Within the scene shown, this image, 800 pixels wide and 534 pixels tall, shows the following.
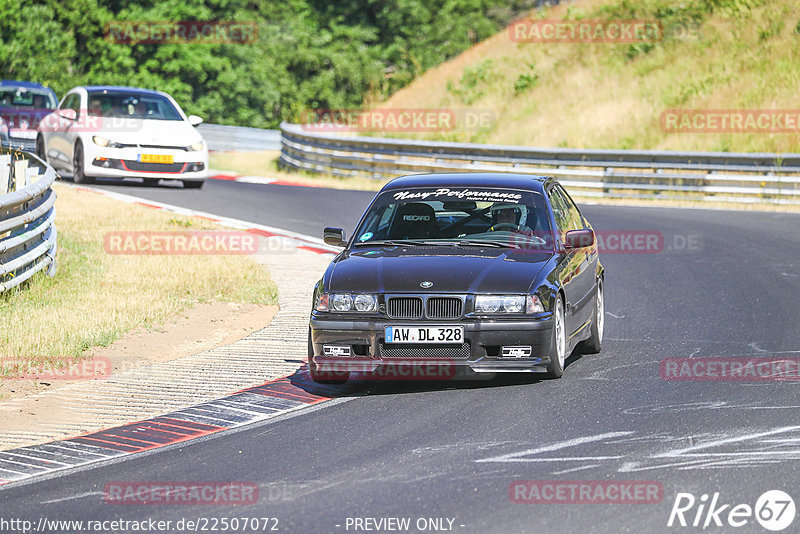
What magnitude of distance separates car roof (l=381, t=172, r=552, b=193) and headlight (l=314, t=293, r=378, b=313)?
1714 millimetres

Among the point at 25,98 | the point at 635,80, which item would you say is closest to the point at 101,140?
the point at 25,98

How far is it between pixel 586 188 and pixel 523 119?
9428 mm

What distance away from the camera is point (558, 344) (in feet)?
29.3

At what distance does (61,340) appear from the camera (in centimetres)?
1048

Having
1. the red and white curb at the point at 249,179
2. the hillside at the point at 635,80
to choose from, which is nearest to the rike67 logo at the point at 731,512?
the red and white curb at the point at 249,179

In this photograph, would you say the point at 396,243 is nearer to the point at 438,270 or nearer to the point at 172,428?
the point at 438,270

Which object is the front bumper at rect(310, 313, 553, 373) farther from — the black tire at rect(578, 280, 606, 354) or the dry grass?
the dry grass

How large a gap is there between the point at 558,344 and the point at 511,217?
133 centimetres

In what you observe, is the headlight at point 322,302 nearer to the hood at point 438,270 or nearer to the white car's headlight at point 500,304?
the hood at point 438,270

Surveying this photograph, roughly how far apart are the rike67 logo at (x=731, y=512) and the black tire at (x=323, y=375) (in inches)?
137

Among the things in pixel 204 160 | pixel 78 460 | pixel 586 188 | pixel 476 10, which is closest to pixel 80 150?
pixel 204 160

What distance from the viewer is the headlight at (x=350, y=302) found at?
8.66m

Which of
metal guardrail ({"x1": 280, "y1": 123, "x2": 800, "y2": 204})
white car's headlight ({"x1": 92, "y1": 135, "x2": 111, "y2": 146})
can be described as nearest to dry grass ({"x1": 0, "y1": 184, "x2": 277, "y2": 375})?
white car's headlight ({"x1": 92, "y1": 135, "x2": 111, "y2": 146})

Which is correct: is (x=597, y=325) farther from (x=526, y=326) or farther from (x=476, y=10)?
(x=476, y=10)
